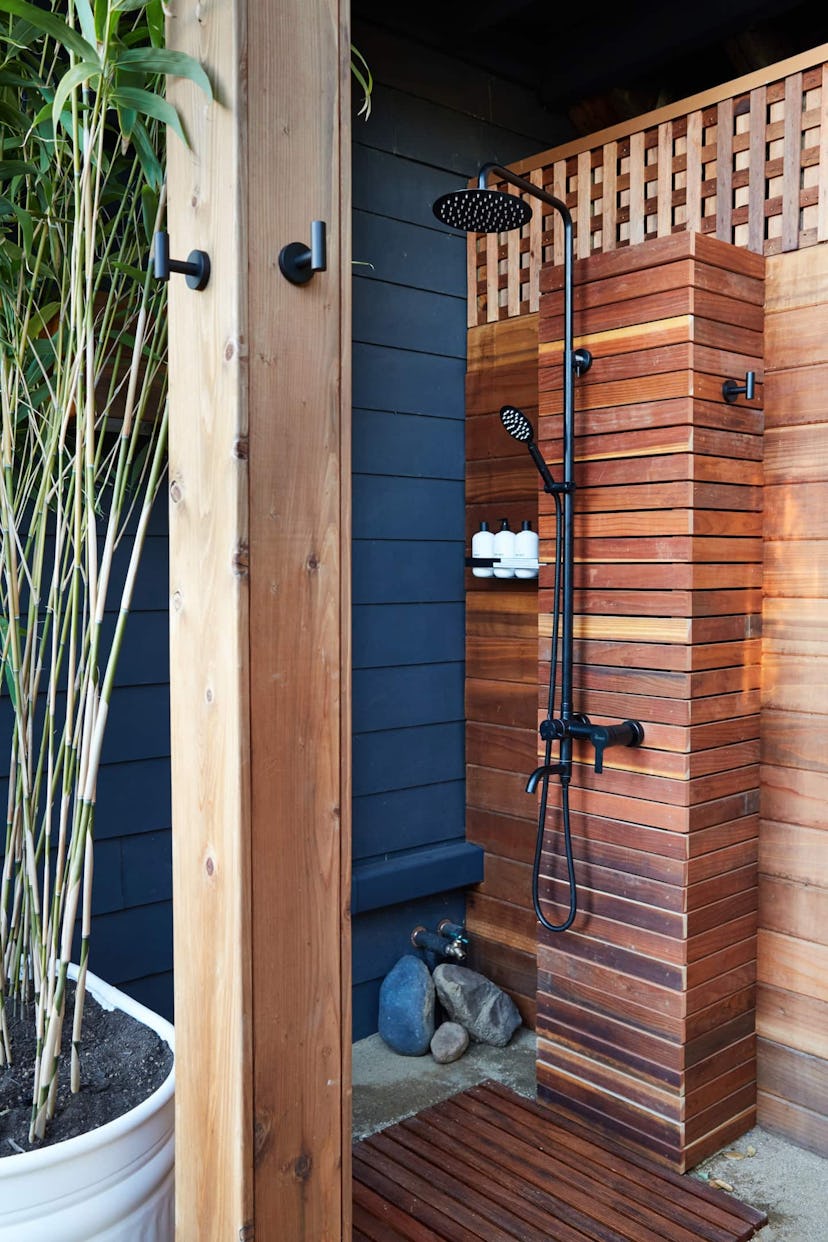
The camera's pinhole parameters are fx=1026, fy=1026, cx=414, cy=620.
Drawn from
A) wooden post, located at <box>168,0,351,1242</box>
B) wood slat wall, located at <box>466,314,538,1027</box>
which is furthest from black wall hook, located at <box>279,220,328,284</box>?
wood slat wall, located at <box>466,314,538,1027</box>

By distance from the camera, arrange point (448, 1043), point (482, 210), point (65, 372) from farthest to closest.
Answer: point (448, 1043)
point (482, 210)
point (65, 372)

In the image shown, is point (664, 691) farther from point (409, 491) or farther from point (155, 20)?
point (155, 20)

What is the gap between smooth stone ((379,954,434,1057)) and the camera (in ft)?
9.02

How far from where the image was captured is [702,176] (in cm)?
240

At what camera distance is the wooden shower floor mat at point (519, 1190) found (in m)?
2.02

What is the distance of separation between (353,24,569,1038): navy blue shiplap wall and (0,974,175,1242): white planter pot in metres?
1.29

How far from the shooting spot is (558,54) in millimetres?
3027

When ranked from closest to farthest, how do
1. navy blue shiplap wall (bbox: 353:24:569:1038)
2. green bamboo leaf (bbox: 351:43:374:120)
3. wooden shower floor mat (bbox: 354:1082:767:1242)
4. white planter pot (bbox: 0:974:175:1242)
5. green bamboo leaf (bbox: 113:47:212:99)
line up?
green bamboo leaf (bbox: 113:47:212:99) < white planter pot (bbox: 0:974:175:1242) < green bamboo leaf (bbox: 351:43:374:120) < wooden shower floor mat (bbox: 354:1082:767:1242) < navy blue shiplap wall (bbox: 353:24:569:1038)

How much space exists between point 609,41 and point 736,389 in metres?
1.27

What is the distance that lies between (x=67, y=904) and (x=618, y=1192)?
1400 mm

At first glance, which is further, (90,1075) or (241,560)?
(90,1075)

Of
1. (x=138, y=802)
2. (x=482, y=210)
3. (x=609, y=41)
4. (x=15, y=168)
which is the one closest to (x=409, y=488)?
(x=482, y=210)

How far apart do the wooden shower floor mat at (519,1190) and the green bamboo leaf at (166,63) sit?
6.60ft

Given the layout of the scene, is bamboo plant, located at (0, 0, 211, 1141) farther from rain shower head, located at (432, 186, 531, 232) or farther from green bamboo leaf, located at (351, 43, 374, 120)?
rain shower head, located at (432, 186, 531, 232)
